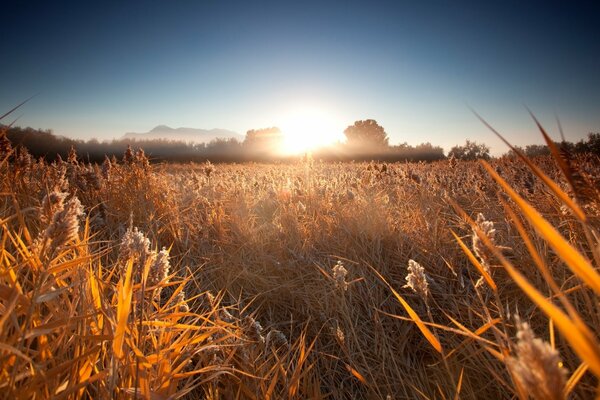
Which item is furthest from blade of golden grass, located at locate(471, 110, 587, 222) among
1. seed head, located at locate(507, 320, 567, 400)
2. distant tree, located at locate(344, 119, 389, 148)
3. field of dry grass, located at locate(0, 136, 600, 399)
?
distant tree, located at locate(344, 119, 389, 148)

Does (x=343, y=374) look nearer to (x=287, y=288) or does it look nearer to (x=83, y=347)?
(x=287, y=288)

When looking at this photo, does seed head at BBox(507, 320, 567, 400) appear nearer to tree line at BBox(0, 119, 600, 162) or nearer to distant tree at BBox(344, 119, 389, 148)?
tree line at BBox(0, 119, 600, 162)

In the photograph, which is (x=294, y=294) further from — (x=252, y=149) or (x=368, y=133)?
(x=368, y=133)

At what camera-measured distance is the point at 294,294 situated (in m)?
2.16

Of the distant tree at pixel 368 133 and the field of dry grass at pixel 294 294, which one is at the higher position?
the distant tree at pixel 368 133

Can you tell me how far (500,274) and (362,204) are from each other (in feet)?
4.87

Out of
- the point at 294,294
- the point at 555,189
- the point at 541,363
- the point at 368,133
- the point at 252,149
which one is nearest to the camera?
the point at 541,363

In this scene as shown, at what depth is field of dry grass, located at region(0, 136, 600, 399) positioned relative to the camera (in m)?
0.71

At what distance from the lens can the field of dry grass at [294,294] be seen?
28.0 inches

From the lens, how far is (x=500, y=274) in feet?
6.48

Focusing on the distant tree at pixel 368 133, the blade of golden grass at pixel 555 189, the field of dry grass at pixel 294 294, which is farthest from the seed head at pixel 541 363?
the distant tree at pixel 368 133

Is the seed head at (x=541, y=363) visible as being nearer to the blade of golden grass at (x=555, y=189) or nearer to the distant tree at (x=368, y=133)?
the blade of golden grass at (x=555, y=189)

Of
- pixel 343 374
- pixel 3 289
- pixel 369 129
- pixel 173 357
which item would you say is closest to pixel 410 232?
pixel 343 374

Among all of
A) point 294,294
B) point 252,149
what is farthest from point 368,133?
point 294,294
